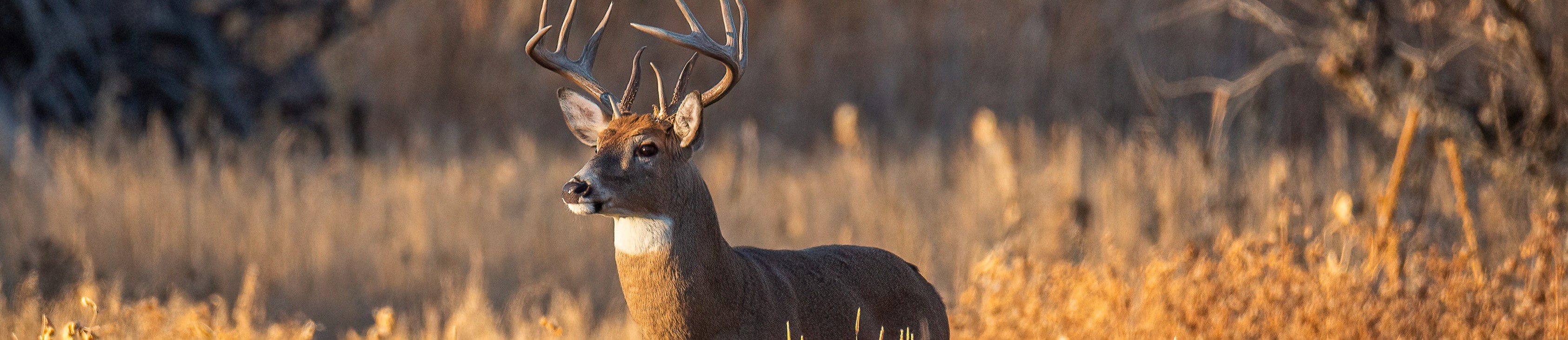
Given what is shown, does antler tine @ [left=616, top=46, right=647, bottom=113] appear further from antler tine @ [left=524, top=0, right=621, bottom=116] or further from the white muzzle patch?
the white muzzle patch

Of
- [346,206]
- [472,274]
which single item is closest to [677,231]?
[472,274]

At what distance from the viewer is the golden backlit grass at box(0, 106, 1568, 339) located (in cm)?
513

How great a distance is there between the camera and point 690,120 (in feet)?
11.3

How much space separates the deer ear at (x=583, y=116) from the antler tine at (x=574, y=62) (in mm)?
42

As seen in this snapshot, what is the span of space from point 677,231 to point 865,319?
70cm

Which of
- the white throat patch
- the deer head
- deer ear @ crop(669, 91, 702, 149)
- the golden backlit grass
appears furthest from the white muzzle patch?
the golden backlit grass

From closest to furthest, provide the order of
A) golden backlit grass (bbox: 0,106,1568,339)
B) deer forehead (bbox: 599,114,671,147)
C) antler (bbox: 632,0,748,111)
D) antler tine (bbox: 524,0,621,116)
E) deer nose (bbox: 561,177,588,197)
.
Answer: deer nose (bbox: 561,177,588,197) < antler (bbox: 632,0,748,111) < deer forehead (bbox: 599,114,671,147) < antler tine (bbox: 524,0,621,116) < golden backlit grass (bbox: 0,106,1568,339)

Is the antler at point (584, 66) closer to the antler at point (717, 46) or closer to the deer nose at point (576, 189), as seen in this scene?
the antler at point (717, 46)

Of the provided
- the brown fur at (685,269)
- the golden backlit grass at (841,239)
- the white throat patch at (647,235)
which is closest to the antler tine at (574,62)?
the brown fur at (685,269)

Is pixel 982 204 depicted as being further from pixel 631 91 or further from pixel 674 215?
pixel 674 215

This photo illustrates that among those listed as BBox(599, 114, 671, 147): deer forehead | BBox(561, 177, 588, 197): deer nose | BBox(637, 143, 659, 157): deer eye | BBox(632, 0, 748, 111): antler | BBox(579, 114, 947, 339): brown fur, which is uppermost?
BBox(632, 0, 748, 111): antler

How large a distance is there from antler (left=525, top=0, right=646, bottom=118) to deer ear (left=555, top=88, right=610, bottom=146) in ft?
0.14

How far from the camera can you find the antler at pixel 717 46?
3.36 metres

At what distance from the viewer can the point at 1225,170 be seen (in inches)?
340
